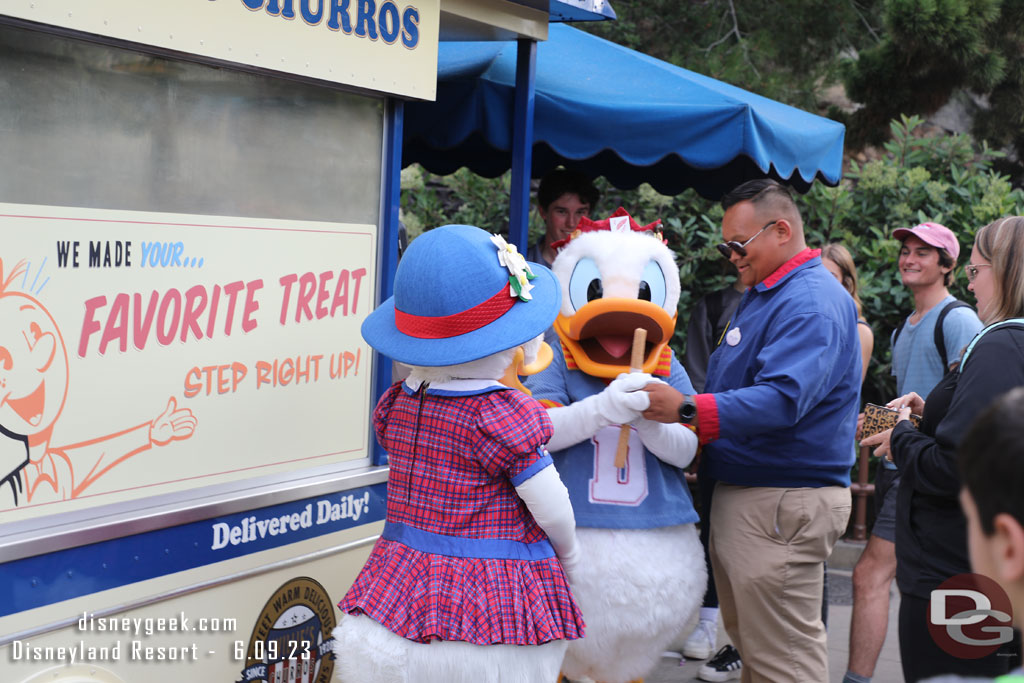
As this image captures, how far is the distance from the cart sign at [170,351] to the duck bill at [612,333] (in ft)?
2.27

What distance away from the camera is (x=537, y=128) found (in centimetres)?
465

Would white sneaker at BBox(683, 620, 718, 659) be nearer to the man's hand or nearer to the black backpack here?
the black backpack

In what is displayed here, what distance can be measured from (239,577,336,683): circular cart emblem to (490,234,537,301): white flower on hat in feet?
3.96

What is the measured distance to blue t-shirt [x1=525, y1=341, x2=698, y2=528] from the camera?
309cm

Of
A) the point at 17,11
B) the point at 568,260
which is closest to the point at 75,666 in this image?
the point at 17,11

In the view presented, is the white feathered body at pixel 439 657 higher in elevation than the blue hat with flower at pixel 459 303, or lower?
lower

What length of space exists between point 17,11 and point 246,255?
0.88 m

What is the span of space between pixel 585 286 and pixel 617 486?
67cm

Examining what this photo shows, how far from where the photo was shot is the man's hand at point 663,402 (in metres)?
2.97

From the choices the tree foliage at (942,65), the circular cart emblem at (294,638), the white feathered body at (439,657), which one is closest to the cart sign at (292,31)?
the white feathered body at (439,657)

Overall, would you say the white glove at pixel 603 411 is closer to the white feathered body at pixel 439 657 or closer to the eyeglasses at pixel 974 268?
the white feathered body at pixel 439 657

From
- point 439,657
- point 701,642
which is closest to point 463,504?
point 439,657

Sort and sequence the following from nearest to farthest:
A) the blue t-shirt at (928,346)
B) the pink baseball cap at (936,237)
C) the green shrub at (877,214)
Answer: the blue t-shirt at (928,346) < the pink baseball cap at (936,237) < the green shrub at (877,214)

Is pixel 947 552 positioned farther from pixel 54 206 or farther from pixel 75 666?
pixel 54 206
